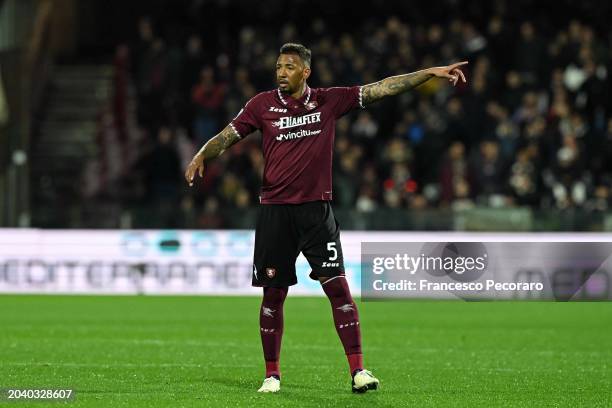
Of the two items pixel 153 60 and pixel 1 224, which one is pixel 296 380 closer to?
pixel 1 224

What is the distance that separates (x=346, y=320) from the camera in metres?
9.11

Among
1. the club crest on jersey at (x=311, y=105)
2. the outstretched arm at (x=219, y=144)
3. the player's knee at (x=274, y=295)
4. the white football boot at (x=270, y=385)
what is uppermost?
the club crest on jersey at (x=311, y=105)

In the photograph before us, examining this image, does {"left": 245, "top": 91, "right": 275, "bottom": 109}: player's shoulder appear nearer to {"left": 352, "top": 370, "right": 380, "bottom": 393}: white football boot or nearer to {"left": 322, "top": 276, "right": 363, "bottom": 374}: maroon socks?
{"left": 322, "top": 276, "right": 363, "bottom": 374}: maroon socks

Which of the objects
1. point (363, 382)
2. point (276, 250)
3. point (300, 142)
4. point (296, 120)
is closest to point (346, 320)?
point (363, 382)

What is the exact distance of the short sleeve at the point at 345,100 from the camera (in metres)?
9.27

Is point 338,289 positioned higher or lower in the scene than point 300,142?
lower

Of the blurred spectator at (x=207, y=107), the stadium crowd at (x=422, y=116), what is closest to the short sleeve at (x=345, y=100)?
the stadium crowd at (x=422, y=116)

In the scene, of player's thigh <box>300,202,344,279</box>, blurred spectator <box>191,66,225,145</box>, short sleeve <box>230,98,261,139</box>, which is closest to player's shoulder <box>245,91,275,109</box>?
short sleeve <box>230,98,261,139</box>

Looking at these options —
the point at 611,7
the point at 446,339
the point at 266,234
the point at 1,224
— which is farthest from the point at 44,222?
the point at 266,234

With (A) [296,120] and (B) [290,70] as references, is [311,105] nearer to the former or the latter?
(A) [296,120]

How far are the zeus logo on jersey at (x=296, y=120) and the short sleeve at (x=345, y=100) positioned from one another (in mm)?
148

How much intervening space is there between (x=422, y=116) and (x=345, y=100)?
13.3m

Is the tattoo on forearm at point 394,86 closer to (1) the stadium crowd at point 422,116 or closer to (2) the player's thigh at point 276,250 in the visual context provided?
(2) the player's thigh at point 276,250

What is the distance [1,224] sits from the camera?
22000 millimetres
